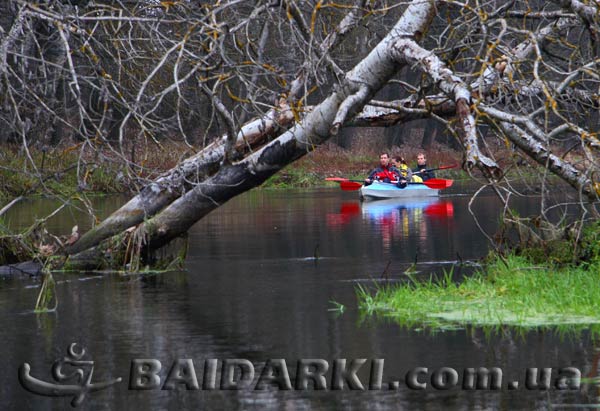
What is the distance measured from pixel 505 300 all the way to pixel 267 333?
243 centimetres

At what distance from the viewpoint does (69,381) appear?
9125 mm

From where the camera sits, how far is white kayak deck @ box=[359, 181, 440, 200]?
35.3 meters

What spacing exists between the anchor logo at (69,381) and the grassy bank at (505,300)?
122 inches

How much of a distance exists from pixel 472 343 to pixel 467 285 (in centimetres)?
275

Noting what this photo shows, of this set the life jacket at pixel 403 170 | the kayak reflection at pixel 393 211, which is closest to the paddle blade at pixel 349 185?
the life jacket at pixel 403 170

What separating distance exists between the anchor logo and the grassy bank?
3087mm

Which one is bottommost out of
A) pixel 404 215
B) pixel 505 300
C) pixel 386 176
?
pixel 505 300

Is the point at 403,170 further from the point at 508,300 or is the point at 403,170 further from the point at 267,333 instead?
the point at 267,333

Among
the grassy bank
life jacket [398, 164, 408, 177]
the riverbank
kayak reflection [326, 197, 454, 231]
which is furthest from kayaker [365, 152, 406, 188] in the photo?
the grassy bank

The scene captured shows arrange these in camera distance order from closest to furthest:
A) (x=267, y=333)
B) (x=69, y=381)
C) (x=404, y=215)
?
(x=69, y=381) < (x=267, y=333) < (x=404, y=215)

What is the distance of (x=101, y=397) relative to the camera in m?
8.54

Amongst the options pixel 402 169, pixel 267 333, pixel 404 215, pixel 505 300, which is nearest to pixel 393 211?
pixel 404 215

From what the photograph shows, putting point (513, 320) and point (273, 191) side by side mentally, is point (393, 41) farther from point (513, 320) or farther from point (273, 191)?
point (273, 191)

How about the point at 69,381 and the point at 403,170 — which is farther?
the point at 403,170
